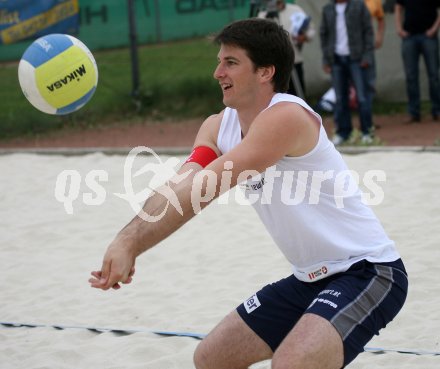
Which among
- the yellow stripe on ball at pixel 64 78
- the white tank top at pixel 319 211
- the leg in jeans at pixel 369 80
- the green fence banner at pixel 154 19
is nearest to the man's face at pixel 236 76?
the white tank top at pixel 319 211

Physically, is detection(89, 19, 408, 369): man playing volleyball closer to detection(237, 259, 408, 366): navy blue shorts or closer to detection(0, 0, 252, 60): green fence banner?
detection(237, 259, 408, 366): navy blue shorts

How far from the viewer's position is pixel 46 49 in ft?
14.8

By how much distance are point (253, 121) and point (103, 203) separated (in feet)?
14.7

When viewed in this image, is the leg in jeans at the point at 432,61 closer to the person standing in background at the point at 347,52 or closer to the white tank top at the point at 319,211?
the person standing in background at the point at 347,52

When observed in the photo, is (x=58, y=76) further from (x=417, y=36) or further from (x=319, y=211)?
(x=417, y=36)

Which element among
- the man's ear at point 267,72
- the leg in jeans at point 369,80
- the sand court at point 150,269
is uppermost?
the man's ear at point 267,72

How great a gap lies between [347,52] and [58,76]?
5.46 metres

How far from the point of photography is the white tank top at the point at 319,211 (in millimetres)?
3158

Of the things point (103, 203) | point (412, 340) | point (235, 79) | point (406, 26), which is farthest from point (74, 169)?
point (235, 79)

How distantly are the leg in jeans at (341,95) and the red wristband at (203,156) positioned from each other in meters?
6.12

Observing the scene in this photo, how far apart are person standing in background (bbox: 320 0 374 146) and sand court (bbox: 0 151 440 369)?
1119 mm

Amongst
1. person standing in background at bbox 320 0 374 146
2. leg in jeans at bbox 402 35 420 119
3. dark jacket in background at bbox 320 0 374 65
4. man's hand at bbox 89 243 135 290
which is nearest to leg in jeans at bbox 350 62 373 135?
person standing in background at bbox 320 0 374 146

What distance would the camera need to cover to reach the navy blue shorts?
2996mm

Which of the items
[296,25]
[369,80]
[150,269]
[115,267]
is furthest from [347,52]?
[115,267]
